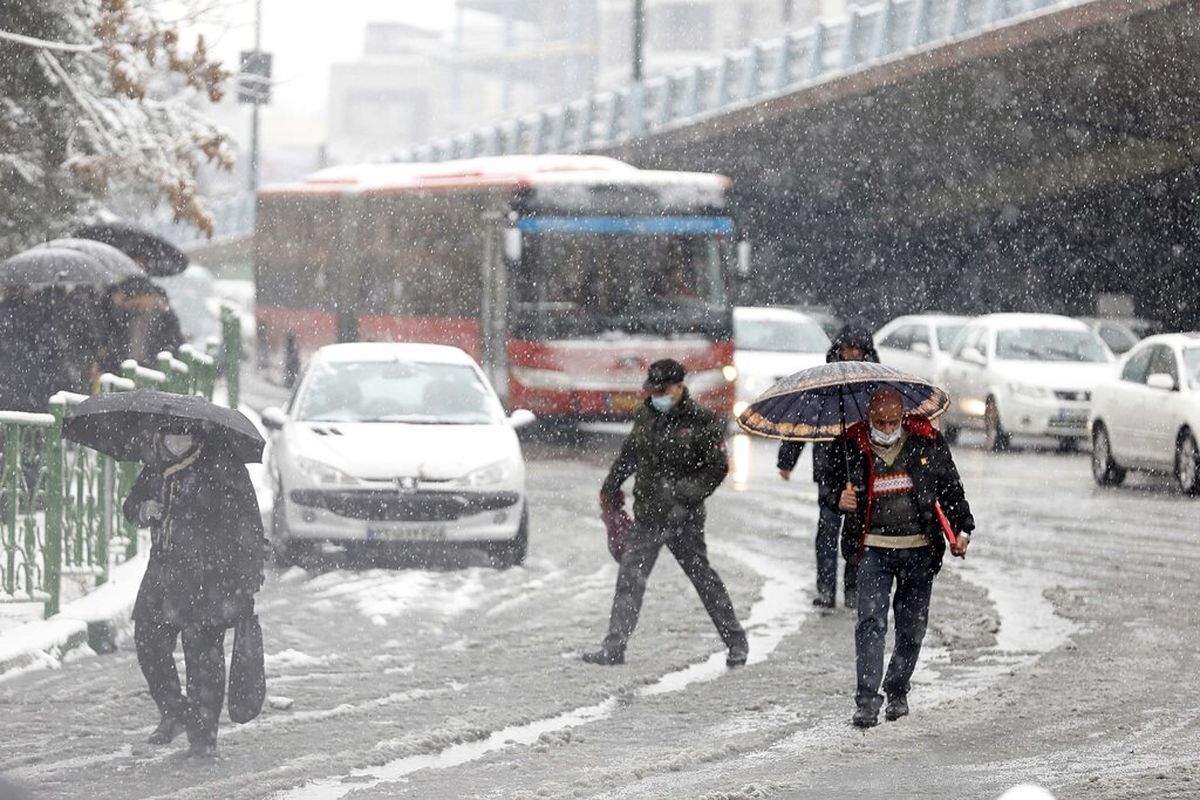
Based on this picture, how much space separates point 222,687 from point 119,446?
1.08m

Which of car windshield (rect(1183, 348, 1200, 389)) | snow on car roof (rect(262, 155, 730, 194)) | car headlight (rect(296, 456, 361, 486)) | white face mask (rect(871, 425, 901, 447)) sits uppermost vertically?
snow on car roof (rect(262, 155, 730, 194))

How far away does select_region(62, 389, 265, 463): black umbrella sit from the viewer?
8.55 meters

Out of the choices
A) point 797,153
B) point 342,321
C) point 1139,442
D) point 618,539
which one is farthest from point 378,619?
point 797,153

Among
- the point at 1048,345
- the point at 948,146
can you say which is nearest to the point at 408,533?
the point at 1048,345

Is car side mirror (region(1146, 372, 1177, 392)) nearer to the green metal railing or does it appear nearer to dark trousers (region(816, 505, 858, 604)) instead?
dark trousers (region(816, 505, 858, 604))

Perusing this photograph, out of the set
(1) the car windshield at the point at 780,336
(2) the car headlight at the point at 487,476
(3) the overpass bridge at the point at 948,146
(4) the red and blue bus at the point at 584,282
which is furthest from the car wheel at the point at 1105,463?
(2) the car headlight at the point at 487,476

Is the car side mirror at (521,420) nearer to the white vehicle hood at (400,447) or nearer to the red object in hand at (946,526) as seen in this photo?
the white vehicle hood at (400,447)

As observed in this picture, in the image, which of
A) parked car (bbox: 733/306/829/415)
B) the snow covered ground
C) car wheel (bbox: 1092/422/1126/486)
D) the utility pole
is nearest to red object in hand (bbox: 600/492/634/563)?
the snow covered ground

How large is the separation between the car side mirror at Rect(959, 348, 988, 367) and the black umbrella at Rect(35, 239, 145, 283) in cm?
1123

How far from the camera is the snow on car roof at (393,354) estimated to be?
15867 millimetres

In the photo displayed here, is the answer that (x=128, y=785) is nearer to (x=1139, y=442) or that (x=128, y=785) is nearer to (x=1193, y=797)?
(x=1193, y=797)

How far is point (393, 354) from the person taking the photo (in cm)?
1594

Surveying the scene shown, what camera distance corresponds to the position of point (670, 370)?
10570 millimetres

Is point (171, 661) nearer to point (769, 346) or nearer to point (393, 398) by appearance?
point (393, 398)
